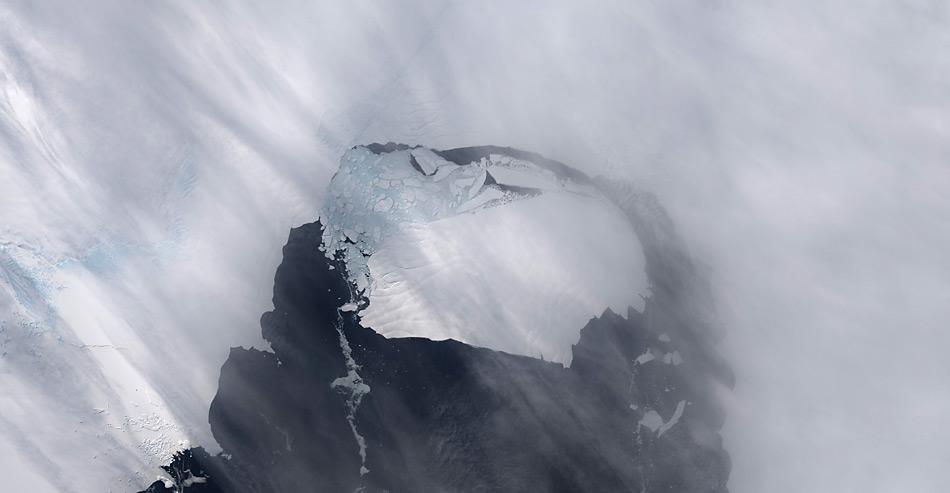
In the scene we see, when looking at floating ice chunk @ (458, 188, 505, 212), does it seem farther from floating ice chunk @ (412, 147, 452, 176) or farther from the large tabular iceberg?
floating ice chunk @ (412, 147, 452, 176)

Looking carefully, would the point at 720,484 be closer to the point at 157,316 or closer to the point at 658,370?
the point at 658,370

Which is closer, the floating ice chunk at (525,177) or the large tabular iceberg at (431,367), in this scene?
the large tabular iceberg at (431,367)

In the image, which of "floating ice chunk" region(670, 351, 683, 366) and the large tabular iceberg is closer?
the large tabular iceberg

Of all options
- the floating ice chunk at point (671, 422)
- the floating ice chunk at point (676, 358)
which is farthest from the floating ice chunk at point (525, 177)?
the floating ice chunk at point (671, 422)

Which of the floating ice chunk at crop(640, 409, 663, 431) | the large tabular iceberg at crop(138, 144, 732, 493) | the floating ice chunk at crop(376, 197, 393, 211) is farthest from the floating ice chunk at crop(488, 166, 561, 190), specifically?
the floating ice chunk at crop(640, 409, 663, 431)

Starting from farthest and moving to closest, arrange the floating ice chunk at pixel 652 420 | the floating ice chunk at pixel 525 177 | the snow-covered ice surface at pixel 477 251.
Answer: the floating ice chunk at pixel 525 177 → the floating ice chunk at pixel 652 420 → the snow-covered ice surface at pixel 477 251

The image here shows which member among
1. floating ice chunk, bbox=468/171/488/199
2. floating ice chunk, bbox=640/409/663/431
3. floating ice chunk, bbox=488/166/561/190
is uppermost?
floating ice chunk, bbox=468/171/488/199

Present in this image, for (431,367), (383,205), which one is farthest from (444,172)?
(431,367)

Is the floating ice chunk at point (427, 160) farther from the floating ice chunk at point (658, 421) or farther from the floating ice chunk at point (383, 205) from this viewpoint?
the floating ice chunk at point (658, 421)

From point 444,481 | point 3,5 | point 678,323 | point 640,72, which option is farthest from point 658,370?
→ point 3,5
